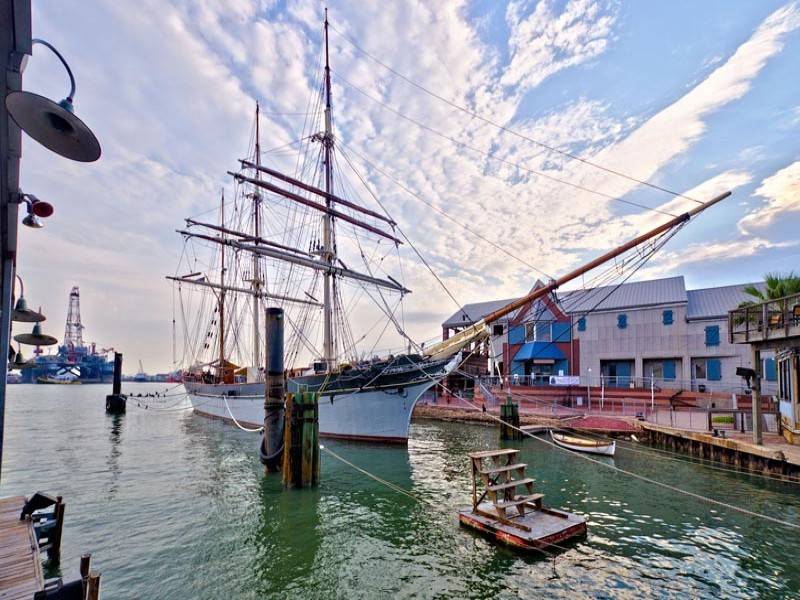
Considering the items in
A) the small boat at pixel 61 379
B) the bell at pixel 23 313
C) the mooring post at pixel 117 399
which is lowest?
the small boat at pixel 61 379

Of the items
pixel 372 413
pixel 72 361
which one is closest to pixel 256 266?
pixel 372 413

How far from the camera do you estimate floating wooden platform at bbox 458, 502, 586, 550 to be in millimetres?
9508

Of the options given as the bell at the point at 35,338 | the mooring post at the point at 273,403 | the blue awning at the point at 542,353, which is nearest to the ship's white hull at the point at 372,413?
the mooring post at the point at 273,403

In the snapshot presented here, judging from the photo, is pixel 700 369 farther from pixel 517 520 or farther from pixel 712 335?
pixel 517 520

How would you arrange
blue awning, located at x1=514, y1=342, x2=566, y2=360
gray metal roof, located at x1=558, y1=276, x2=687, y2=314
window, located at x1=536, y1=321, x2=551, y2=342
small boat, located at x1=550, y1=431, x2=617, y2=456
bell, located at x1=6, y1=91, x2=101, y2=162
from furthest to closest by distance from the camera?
window, located at x1=536, y1=321, x2=551, y2=342, blue awning, located at x1=514, y1=342, x2=566, y2=360, gray metal roof, located at x1=558, y1=276, x2=687, y2=314, small boat, located at x1=550, y1=431, x2=617, y2=456, bell, located at x1=6, y1=91, x2=101, y2=162

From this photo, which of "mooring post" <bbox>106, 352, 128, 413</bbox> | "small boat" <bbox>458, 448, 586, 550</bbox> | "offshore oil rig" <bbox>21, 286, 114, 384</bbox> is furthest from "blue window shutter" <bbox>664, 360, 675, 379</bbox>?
"offshore oil rig" <bbox>21, 286, 114, 384</bbox>

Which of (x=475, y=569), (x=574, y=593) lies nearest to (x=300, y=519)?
(x=475, y=569)

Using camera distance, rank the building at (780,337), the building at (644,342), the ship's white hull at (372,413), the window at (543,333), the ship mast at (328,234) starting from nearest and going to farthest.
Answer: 1. the building at (780,337)
2. the ship's white hull at (372,413)
3. the ship mast at (328,234)
4. the building at (644,342)
5. the window at (543,333)

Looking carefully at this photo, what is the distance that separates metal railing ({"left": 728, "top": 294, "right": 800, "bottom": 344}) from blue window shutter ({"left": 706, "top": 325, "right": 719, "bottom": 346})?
64.5 feet

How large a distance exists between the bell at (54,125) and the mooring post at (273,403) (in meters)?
14.2

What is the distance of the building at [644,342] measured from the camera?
1396 inches

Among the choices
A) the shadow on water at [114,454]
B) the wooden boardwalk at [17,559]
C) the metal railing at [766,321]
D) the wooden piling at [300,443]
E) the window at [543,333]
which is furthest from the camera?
the window at [543,333]

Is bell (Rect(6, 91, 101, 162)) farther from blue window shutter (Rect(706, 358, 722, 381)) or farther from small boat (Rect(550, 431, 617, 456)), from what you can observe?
blue window shutter (Rect(706, 358, 722, 381))

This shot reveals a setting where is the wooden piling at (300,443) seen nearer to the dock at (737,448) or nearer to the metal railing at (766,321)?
the dock at (737,448)
